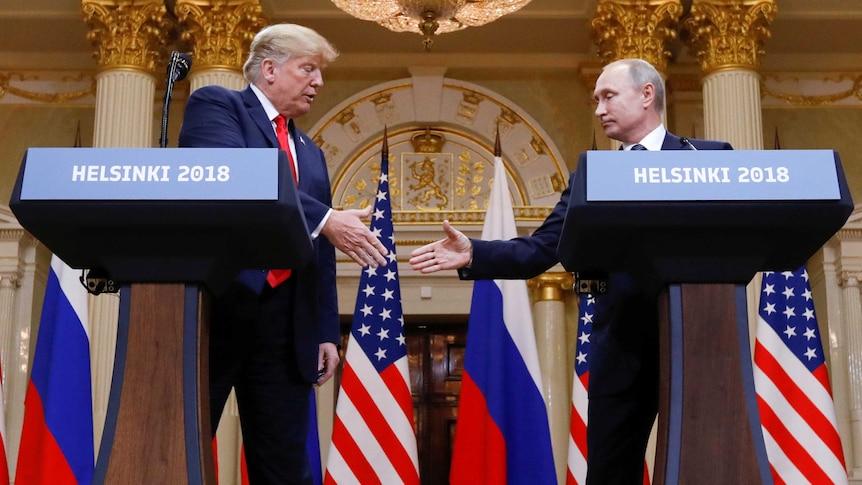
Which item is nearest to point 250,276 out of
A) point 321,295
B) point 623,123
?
point 321,295

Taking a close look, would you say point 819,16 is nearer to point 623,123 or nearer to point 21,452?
point 623,123

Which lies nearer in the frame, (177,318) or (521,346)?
(177,318)

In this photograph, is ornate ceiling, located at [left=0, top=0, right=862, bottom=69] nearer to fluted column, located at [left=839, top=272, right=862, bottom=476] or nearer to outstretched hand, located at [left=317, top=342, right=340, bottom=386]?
fluted column, located at [left=839, top=272, right=862, bottom=476]

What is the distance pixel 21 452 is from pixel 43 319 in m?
0.70

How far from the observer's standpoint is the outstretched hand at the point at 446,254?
3.02 m

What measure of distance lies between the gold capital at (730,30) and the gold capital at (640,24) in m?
0.19

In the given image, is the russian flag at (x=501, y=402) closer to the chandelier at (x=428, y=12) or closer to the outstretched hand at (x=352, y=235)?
the chandelier at (x=428, y=12)

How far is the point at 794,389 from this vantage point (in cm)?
608

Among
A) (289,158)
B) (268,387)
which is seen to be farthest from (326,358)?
(289,158)

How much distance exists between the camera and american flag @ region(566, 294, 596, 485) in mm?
6453

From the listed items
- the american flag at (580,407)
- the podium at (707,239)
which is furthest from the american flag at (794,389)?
the podium at (707,239)

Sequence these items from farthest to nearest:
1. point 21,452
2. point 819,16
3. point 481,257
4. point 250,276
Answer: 1. point 819,16
2. point 21,452
3. point 481,257
4. point 250,276

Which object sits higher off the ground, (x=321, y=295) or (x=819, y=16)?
(x=819, y=16)

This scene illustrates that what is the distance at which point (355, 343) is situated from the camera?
6.35 metres
